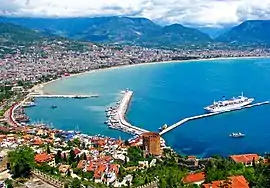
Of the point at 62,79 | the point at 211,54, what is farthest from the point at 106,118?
the point at 211,54

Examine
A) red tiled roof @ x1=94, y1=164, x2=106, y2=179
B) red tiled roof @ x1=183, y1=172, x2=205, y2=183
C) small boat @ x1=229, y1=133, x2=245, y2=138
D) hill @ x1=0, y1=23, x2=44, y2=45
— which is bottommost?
small boat @ x1=229, y1=133, x2=245, y2=138

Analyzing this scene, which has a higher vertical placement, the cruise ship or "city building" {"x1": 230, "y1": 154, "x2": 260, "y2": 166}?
"city building" {"x1": 230, "y1": 154, "x2": 260, "y2": 166}

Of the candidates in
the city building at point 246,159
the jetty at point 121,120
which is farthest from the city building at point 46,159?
the jetty at point 121,120

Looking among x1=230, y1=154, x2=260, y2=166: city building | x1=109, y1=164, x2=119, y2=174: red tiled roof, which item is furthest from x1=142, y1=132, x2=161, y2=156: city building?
x1=109, y1=164, x2=119, y2=174: red tiled roof

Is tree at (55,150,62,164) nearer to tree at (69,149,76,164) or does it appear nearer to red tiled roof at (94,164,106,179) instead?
tree at (69,149,76,164)

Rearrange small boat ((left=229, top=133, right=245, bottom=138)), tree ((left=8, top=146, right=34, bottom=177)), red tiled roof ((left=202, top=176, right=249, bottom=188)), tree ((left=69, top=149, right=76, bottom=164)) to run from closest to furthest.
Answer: red tiled roof ((left=202, top=176, right=249, bottom=188)) → tree ((left=8, top=146, right=34, bottom=177)) → tree ((left=69, top=149, right=76, bottom=164)) → small boat ((left=229, top=133, right=245, bottom=138))

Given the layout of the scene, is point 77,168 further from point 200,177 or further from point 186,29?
point 186,29

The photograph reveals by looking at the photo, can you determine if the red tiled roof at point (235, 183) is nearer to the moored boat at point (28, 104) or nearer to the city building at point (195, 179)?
the city building at point (195, 179)

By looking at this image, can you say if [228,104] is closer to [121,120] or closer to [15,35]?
[121,120]
